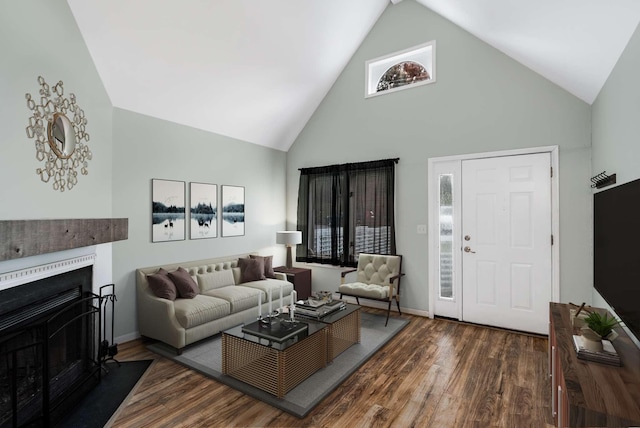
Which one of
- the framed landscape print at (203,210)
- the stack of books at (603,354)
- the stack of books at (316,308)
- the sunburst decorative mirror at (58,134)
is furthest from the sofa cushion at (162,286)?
the stack of books at (603,354)

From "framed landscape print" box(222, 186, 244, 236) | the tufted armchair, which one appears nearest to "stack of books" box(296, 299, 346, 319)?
the tufted armchair

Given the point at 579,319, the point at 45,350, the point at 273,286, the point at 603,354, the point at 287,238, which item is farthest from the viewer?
the point at 287,238

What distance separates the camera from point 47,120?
2467 mm

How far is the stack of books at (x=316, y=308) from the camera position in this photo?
3318 millimetres

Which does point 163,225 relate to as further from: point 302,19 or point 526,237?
point 526,237

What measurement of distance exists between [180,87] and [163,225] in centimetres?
169

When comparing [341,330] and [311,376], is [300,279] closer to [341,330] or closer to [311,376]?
[341,330]

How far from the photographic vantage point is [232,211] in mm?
4984

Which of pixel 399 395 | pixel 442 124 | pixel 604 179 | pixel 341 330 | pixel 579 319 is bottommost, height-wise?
pixel 399 395

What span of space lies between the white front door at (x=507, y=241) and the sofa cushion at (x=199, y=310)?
3071 millimetres

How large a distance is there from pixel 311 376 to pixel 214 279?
208 centimetres

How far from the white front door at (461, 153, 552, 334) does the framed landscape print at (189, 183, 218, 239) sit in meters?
3.44

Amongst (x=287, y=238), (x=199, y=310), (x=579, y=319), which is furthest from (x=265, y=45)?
(x=579, y=319)


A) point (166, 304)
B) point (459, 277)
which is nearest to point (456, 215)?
point (459, 277)
